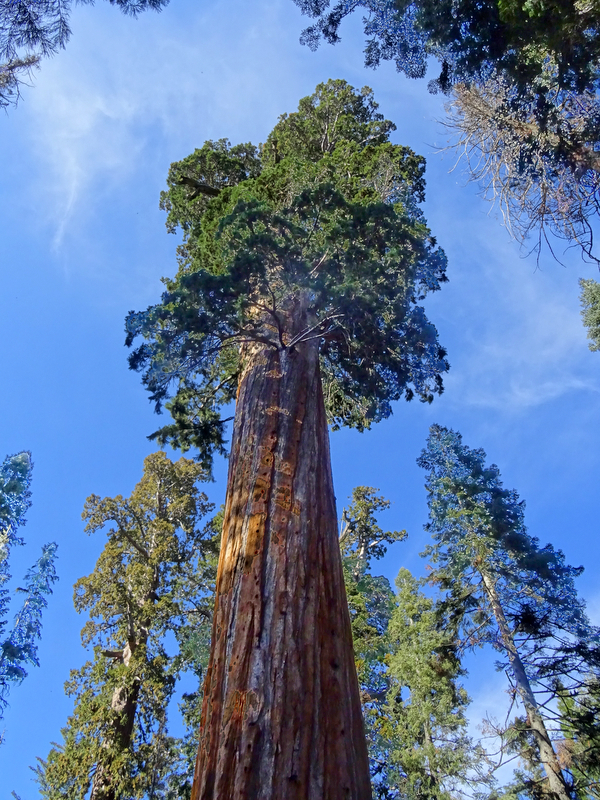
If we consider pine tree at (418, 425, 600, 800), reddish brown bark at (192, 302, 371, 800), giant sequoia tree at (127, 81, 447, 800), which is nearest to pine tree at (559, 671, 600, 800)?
pine tree at (418, 425, 600, 800)

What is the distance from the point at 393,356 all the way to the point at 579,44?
384 cm

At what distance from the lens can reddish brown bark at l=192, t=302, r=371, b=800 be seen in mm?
2670

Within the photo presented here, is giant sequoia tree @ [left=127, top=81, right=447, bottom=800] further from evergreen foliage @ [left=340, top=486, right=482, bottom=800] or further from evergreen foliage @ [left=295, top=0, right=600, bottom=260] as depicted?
evergreen foliage @ [left=340, top=486, right=482, bottom=800]

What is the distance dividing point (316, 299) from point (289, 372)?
153 centimetres

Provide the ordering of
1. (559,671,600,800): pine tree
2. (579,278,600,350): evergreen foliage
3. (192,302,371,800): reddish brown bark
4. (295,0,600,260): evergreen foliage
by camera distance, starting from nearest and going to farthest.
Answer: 1. (192,302,371,800): reddish brown bark
2. (295,0,600,260): evergreen foliage
3. (559,671,600,800): pine tree
4. (579,278,600,350): evergreen foliage

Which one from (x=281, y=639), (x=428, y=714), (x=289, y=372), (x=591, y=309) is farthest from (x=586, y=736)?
(x=591, y=309)

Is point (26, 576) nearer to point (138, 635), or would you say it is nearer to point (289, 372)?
point (138, 635)

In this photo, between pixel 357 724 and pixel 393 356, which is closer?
pixel 357 724

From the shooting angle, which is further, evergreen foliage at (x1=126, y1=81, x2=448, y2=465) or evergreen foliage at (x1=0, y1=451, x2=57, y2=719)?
evergreen foliage at (x1=0, y1=451, x2=57, y2=719)

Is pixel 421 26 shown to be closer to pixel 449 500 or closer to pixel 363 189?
pixel 363 189

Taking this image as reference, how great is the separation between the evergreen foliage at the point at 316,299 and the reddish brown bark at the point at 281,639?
1.59 m

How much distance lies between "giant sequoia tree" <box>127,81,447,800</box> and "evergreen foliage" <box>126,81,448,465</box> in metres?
0.02

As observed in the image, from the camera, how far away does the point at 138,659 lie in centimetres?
1095

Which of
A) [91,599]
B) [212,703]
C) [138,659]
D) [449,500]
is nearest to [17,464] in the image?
[91,599]
